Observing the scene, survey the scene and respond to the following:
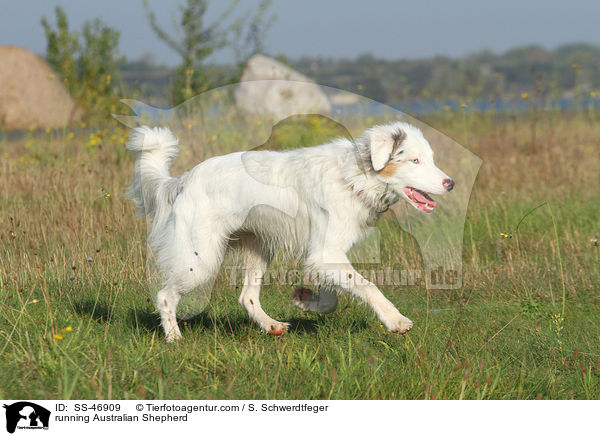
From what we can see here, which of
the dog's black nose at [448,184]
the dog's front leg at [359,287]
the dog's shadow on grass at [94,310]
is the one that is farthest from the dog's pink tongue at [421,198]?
the dog's shadow on grass at [94,310]

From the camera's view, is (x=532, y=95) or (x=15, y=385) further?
(x=532, y=95)

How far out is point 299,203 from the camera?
421 centimetres

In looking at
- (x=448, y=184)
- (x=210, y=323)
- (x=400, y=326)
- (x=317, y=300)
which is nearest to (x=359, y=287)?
(x=400, y=326)

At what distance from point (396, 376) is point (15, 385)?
189cm

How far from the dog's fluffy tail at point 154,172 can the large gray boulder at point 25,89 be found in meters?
6.13

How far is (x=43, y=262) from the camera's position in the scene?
17.3 ft

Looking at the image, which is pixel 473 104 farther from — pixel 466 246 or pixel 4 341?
pixel 4 341

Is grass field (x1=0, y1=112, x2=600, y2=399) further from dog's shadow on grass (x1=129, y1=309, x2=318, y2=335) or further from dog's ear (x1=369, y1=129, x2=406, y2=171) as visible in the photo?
dog's ear (x1=369, y1=129, x2=406, y2=171)

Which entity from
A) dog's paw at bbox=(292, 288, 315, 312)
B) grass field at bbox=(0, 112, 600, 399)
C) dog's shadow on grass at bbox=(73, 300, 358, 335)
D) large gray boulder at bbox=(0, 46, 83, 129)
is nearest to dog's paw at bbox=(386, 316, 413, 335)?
grass field at bbox=(0, 112, 600, 399)

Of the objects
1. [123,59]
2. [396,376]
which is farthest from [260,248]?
[123,59]

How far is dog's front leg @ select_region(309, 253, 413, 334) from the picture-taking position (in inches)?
147

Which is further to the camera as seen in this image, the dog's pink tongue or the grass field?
the dog's pink tongue
